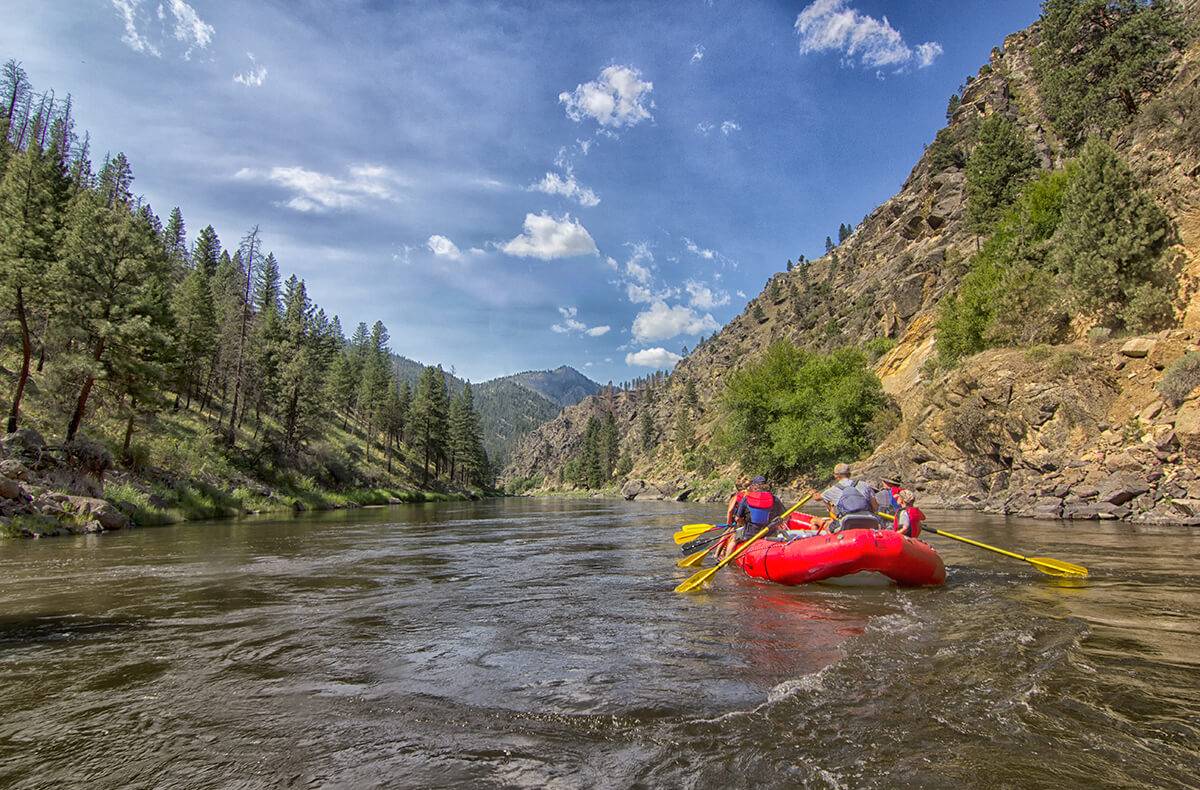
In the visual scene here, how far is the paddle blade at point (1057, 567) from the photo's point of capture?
31.1 feet

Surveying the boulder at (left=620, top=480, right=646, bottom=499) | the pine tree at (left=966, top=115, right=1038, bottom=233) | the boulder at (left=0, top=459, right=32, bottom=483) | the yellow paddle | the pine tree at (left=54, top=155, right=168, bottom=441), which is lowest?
the boulder at (left=620, top=480, right=646, bottom=499)

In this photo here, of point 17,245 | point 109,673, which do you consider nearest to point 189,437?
point 17,245

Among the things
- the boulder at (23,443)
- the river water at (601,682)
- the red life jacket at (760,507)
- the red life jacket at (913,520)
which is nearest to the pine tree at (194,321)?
the boulder at (23,443)

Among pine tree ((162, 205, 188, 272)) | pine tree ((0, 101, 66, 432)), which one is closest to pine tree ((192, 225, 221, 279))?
pine tree ((162, 205, 188, 272))

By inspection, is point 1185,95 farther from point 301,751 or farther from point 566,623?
point 301,751

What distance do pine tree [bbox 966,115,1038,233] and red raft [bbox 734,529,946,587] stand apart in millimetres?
38597

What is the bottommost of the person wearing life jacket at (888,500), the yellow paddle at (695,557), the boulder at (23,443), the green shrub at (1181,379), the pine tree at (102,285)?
the yellow paddle at (695,557)

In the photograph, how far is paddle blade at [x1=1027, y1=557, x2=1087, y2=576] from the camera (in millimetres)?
9477

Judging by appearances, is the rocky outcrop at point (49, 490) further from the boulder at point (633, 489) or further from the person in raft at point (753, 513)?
the boulder at point (633, 489)

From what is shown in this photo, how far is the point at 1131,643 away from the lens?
5707 mm

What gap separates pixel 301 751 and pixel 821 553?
766cm

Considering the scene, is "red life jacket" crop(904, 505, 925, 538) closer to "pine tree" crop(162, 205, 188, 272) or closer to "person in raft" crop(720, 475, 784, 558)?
"person in raft" crop(720, 475, 784, 558)

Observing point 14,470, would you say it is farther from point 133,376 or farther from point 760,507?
point 760,507

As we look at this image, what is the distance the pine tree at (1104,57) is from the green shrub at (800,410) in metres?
20.6
